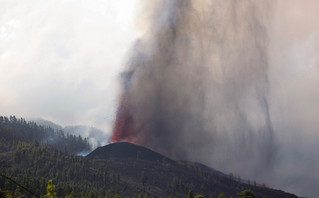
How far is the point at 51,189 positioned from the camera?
6594cm

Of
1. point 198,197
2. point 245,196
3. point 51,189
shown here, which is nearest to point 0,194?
point 51,189

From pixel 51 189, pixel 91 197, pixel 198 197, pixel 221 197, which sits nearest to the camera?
pixel 51 189

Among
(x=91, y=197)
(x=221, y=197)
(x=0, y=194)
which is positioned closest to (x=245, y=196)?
(x=221, y=197)

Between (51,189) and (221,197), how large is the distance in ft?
440

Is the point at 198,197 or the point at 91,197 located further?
the point at 91,197

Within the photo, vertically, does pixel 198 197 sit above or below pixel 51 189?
above

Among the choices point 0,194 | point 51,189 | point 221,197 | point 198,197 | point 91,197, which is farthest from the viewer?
point 91,197

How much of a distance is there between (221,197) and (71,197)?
3597 inches

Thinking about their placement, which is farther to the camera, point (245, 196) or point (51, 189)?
point (245, 196)

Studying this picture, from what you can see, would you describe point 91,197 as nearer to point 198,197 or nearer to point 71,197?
point 71,197

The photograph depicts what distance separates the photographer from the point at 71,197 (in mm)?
191625

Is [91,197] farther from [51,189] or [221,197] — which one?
[51,189]

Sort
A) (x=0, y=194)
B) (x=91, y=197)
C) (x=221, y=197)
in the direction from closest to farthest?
(x=0, y=194), (x=221, y=197), (x=91, y=197)

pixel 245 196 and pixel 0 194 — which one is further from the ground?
pixel 245 196
